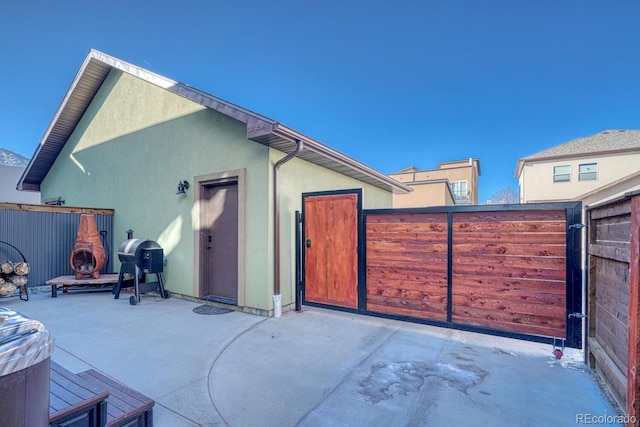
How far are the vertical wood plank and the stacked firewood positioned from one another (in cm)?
871

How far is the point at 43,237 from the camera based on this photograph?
7.16m

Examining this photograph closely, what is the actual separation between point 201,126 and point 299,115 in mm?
8761

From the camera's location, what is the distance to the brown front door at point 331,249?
4773 mm

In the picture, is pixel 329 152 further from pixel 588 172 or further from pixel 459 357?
pixel 588 172

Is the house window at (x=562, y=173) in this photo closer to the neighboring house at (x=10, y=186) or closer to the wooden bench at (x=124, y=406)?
the wooden bench at (x=124, y=406)

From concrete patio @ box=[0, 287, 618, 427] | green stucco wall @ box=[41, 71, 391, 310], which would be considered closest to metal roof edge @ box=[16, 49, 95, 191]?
green stucco wall @ box=[41, 71, 391, 310]

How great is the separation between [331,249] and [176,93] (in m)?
4.24

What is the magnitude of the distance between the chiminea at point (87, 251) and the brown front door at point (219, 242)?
297 centimetres

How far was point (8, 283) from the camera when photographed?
5.75 meters

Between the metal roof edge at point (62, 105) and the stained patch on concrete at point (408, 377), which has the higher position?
the metal roof edge at point (62, 105)

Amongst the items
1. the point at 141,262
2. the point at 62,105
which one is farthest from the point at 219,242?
the point at 62,105

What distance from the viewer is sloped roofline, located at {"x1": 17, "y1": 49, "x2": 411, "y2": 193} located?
15.0 feet

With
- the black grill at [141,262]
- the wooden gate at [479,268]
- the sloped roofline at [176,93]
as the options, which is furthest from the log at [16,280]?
the wooden gate at [479,268]

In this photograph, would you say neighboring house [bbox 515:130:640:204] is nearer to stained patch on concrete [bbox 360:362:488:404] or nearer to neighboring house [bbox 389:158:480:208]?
neighboring house [bbox 389:158:480:208]
